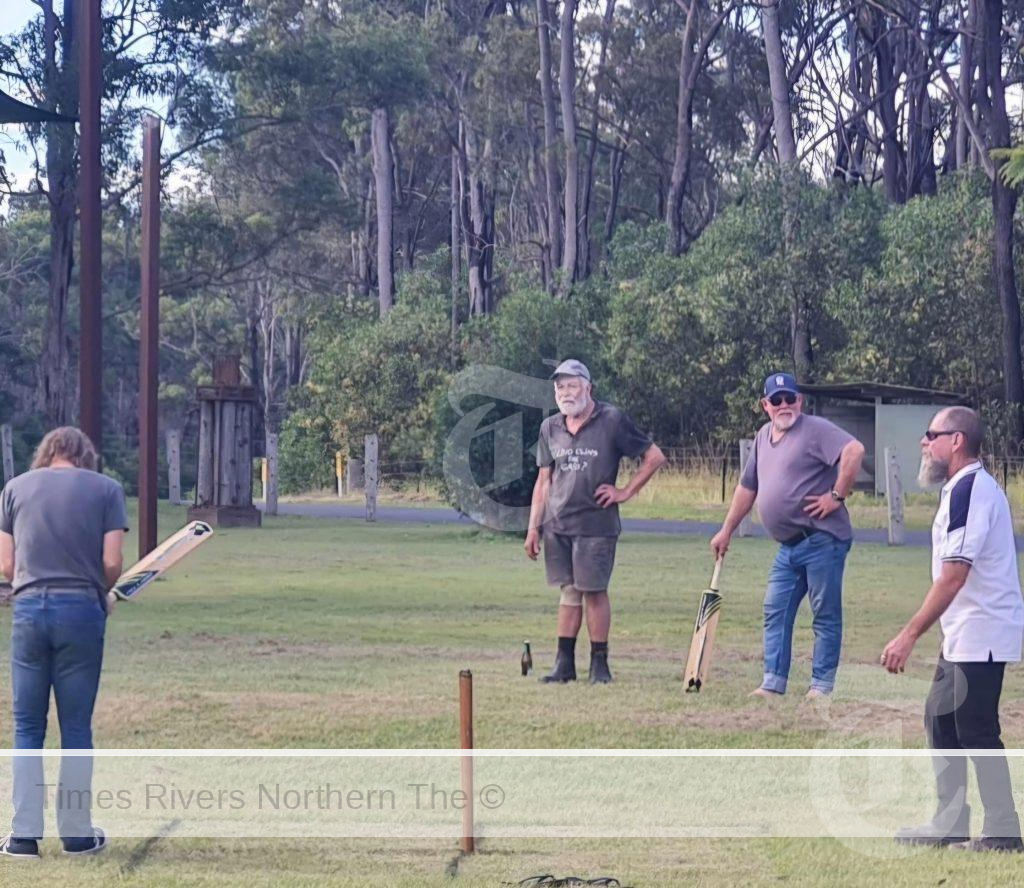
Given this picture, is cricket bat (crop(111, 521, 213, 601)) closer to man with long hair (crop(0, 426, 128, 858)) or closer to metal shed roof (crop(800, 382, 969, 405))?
man with long hair (crop(0, 426, 128, 858))

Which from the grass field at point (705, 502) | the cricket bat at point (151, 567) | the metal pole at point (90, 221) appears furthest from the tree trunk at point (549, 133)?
the cricket bat at point (151, 567)

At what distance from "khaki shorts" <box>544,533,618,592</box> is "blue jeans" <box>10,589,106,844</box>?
4247 mm

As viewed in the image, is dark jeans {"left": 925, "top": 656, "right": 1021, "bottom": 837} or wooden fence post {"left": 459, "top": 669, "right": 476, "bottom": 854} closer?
wooden fence post {"left": 459, "top": 669, "right": 476, "bottom": 854}

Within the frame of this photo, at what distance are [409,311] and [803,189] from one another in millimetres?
14076

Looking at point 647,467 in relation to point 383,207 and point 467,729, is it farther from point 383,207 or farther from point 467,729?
point 383,207

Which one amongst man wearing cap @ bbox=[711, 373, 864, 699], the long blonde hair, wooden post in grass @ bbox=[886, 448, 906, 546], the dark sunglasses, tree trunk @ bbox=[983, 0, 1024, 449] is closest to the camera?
the dark sunglasses

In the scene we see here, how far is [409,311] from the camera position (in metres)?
53.4

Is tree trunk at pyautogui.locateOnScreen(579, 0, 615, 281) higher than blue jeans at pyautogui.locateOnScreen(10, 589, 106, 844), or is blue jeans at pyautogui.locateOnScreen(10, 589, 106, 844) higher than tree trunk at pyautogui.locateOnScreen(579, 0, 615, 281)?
tree trunk at pyautogui.locateOnScreen(579, 0, 615, 281)

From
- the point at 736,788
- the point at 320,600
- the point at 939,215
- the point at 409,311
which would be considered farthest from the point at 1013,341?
the point at 736,788

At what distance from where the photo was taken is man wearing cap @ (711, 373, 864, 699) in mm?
10375

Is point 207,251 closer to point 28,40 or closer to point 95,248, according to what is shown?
point 28,40

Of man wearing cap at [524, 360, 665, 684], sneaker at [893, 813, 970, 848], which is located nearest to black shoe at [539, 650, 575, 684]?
man wearing cap at [524, 360, 665, 684]

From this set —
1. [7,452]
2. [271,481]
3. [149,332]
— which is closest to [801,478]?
[149,332]

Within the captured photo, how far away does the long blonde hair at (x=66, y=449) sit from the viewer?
23.3 ft
